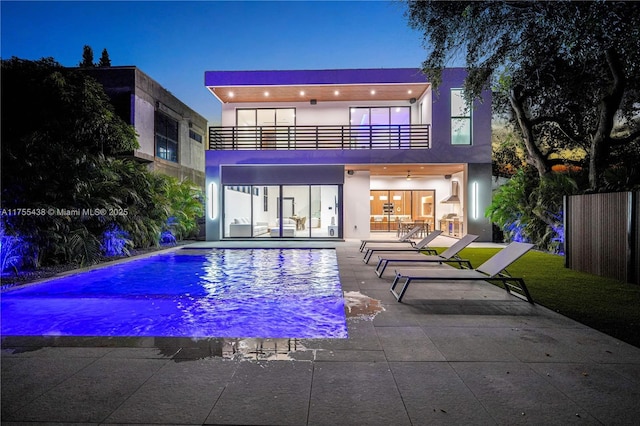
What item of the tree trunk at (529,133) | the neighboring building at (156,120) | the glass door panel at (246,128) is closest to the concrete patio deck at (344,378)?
the tree trunk at (529,133)

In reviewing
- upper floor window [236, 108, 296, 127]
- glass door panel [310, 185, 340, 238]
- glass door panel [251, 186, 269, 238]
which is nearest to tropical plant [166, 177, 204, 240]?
glass door panel [251, 186, 269, 238]

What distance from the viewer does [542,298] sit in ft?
20.1

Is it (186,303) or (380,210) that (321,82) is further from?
(186,303)

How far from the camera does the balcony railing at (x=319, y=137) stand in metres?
18.2

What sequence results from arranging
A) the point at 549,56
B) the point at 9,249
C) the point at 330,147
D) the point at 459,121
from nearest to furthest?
the point at 9,249 → the point at 549,56 → the point at 459,121 → the point at 330,147

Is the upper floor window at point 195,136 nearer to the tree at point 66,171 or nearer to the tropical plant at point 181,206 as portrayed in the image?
the tropical plant at point 181,206

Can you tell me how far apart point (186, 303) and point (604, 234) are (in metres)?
8.10

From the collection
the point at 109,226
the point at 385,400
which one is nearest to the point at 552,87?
the point at 385,400

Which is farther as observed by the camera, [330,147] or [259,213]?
[330,147]

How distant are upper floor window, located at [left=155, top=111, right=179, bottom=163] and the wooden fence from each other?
17886 mm

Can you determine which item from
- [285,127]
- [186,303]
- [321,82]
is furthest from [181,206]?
[186,303]

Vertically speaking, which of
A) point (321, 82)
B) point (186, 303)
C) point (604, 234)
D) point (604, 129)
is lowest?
point (186, 303)

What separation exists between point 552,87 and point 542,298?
30.5 feet

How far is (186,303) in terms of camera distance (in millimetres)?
6184
